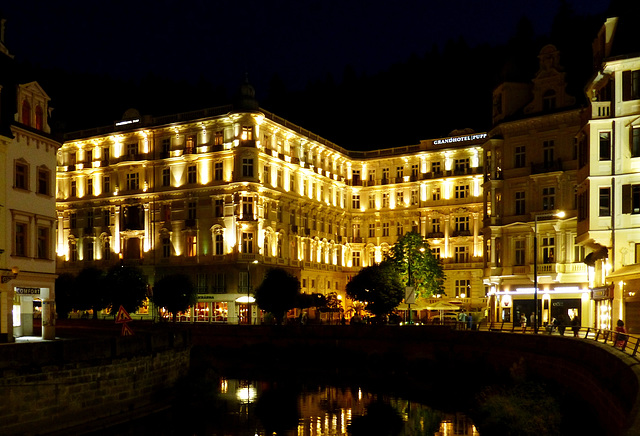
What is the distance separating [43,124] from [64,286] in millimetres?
40407

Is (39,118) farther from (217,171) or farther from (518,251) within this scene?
(217,171)

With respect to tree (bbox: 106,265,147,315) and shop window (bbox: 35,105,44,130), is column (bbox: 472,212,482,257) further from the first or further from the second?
shop window (bbox: 35,105,44,130)

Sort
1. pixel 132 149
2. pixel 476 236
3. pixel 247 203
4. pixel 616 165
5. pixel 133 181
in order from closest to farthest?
pixel 616 165, pixel 247 203, pixel 133 181, pixel 132 149, pixel 476 236

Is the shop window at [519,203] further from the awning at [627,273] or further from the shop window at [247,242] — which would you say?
the shop window at [247,242]

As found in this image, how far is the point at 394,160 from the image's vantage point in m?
104

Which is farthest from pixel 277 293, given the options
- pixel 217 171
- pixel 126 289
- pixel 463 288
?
pixel 463 288

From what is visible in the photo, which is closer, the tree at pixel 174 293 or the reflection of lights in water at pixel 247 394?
the reflection of lights in water at pixel 247 394

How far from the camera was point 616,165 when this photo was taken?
45.9 meters

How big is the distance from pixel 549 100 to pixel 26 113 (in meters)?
39.9

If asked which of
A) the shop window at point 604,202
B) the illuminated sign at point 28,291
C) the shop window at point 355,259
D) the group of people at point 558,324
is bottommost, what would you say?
the group of people at point 558,324

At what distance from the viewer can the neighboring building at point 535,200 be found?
61.9 metres

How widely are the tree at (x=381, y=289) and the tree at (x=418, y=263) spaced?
374 cm

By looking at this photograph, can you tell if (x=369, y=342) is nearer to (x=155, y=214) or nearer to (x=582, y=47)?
(x=582, y=47)

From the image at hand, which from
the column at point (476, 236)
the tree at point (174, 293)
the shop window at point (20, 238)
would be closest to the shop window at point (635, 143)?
the shop window at point (20, 238)
